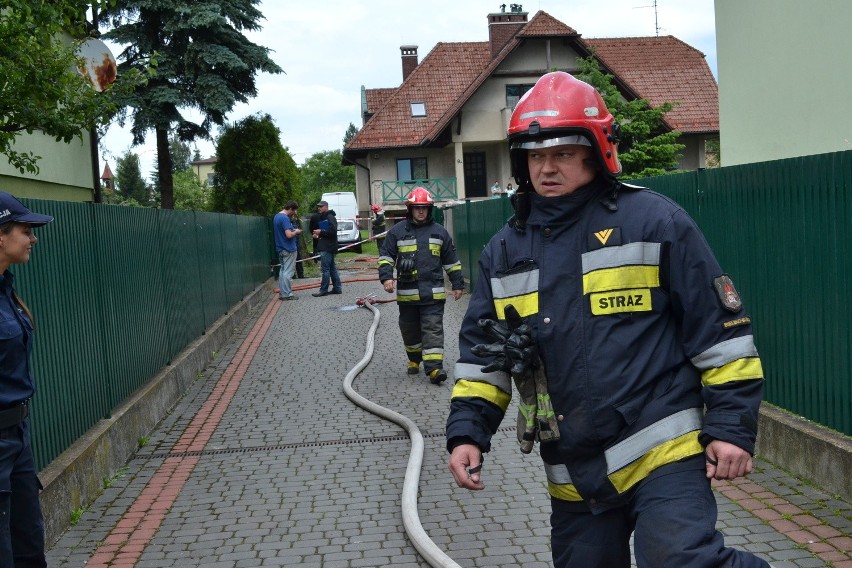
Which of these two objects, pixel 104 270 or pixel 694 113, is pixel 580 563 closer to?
pixel 104 270

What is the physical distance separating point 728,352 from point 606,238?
0.53 m

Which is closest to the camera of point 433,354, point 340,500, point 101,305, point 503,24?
point 340,500

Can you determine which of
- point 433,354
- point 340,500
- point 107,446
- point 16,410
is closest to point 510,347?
point 16,410

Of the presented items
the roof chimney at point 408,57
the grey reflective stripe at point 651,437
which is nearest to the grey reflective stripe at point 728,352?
the grey reflective stripe at point 651,437

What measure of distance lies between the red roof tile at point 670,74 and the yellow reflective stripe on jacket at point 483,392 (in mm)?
40653

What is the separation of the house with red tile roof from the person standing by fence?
37973mm

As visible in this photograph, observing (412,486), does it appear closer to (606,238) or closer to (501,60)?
(606,238)

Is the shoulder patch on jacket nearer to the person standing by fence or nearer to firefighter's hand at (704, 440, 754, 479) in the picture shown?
firefighter's hand at (704, 440, 754, 479)

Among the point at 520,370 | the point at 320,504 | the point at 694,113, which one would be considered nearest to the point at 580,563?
the point at 520,370

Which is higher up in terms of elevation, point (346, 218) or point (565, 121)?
point (346, 218)

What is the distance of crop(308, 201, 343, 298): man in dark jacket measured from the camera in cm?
2084

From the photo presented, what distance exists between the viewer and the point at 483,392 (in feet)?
10.9

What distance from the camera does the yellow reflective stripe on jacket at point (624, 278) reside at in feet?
9.98

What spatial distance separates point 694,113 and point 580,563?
42962mm
